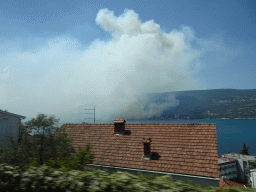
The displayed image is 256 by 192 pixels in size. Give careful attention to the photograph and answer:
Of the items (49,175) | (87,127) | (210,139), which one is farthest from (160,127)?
(49,175)

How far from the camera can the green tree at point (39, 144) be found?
9875 mm

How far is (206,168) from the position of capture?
11109 millimetres

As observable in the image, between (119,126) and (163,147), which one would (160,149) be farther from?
(119,126)

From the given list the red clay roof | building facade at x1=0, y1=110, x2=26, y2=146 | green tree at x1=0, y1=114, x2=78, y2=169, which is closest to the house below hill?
the red clay roof

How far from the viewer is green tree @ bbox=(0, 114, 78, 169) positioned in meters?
9.88

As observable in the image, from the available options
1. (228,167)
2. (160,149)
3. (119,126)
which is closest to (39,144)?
(119,126)

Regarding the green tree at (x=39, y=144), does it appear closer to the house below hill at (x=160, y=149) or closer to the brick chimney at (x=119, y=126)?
the house below hill at (x=160, y=149)

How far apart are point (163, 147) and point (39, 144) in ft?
28.0

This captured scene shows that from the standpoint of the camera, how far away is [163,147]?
1386 cm

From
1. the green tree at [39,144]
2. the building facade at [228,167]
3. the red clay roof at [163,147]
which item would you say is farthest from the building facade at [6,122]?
the building facade at [228,167]

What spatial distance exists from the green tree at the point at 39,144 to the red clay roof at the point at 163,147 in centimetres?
275

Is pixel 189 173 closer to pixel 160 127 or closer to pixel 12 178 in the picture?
pixel 160 127

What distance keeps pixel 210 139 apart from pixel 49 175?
12.4 metres

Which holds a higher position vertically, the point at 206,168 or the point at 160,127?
the point at 160,127
